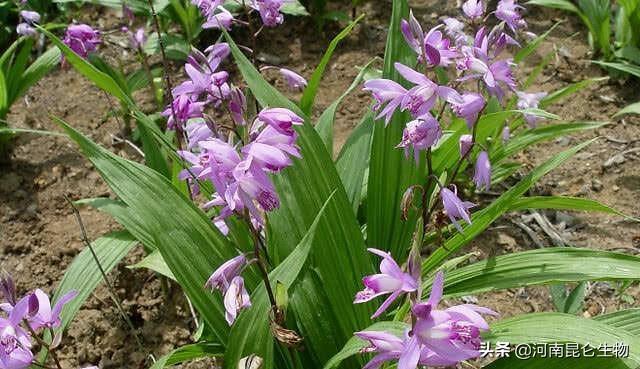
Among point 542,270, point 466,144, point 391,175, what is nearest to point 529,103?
point 391,175

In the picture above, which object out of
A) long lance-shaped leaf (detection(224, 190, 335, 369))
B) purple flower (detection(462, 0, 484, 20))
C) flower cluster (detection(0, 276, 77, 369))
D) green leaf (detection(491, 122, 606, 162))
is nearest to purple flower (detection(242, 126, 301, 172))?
long lance-shaped leaf (detection(224, 190, 335, 369))

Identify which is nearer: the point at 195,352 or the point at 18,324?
the point at 18,324

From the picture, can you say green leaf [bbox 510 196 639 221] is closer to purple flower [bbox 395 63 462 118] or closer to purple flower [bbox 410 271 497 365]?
purple flower [bbox 395 63 462 118]

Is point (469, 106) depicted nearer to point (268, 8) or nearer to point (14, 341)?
point (268, 8)

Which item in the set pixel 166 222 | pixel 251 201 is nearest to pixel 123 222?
pixel 166 222

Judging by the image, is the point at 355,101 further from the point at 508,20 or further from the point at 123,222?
the point at 123,222

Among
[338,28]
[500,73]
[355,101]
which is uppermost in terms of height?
[500,73]
